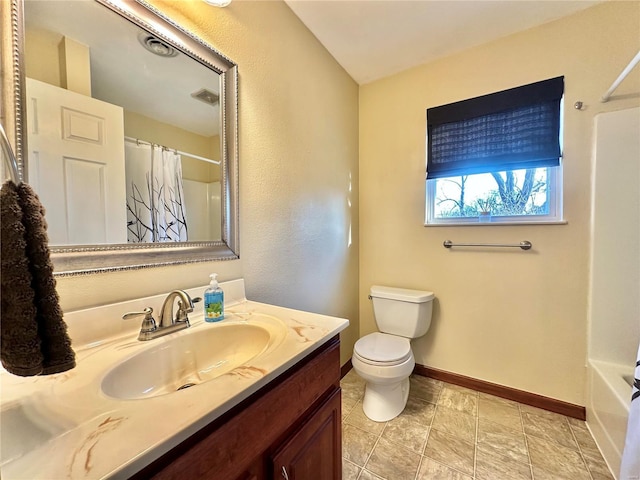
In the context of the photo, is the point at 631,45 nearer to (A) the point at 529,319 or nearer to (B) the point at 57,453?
(A) the point at 529,319

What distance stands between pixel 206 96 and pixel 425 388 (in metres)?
2.23

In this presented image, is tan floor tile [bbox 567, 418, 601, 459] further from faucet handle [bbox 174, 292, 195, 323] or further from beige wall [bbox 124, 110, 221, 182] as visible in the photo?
beige wall [bbox 124, 110, 221, 182]

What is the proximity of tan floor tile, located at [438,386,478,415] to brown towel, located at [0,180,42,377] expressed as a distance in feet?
6.65

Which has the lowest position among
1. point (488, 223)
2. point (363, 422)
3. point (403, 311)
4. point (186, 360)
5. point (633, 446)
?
point (363, 422)

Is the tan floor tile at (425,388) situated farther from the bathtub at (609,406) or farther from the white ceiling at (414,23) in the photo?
the white ceiling at (414,23)

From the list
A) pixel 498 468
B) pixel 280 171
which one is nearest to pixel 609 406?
pixel 498 468

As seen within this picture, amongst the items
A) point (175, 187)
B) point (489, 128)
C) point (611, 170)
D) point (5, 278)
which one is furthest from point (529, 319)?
point (5, 278)

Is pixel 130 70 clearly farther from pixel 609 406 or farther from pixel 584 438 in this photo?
pixel 584 438

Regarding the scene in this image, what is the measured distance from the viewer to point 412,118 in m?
2.01

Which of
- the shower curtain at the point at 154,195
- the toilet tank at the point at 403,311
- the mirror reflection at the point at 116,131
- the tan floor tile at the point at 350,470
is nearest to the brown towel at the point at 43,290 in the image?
the mirror reflection at the point at 116,131

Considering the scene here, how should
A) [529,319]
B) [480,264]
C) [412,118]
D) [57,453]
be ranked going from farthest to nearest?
1. [412,118]
2. [480,264]
3. [529,319]
4. [57,453]

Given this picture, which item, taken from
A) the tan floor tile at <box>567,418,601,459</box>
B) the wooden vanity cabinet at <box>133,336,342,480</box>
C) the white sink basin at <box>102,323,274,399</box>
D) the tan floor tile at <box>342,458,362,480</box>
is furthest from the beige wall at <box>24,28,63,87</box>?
the tan floor tile at <box>567,418,601,459</box>

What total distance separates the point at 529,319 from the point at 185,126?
221cm

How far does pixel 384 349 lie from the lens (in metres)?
1.60
